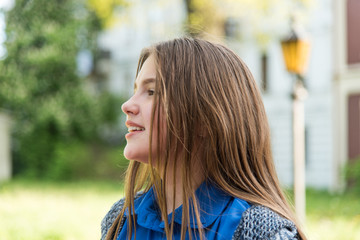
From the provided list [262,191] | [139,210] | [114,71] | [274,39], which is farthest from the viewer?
[114,71]

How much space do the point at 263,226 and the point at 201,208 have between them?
0.68 feet

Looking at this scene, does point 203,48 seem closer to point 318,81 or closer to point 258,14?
point 258,14

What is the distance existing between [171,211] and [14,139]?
17.1 metres

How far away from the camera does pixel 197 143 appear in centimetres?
160

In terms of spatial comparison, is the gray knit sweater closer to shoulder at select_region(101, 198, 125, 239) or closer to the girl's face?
the girl's face

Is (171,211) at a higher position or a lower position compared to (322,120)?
higher

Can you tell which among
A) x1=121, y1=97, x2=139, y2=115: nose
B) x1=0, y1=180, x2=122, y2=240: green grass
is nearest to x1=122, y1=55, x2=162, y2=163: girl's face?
x1=121, y1=97, x2=139, y2=115: nose

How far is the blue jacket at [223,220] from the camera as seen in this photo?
1384mm

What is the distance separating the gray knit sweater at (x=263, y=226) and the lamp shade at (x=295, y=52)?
13.2ft

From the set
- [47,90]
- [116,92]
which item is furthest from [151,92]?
[116,92]

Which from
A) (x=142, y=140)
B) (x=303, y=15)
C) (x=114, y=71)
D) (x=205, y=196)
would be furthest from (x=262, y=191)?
(x=114, y=71)

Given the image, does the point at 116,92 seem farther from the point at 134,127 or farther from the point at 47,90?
the point at 134,127

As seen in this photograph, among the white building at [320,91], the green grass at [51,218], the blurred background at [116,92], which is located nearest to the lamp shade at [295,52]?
the green grass at [51,218]

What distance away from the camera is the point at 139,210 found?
Result: 1623 millimetres
